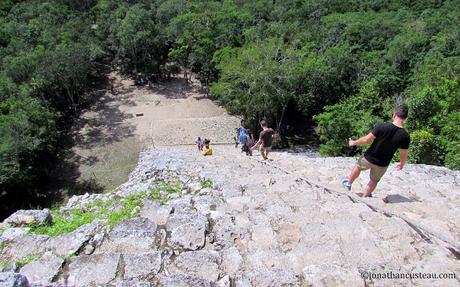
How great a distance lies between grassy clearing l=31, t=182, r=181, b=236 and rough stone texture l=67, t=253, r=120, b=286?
0.94 metres

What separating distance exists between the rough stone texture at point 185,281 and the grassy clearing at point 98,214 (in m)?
1.87

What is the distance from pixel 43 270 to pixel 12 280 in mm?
666

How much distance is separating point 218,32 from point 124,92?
33.7 ft

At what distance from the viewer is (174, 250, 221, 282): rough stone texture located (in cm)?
407

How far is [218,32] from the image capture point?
2955cm

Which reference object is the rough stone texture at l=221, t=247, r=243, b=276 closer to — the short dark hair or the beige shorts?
the beige shorts

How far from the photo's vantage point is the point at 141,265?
4.18 m

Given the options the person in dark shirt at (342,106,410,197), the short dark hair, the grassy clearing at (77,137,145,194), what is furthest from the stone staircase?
the grassy clearing at (77,137,145,194)

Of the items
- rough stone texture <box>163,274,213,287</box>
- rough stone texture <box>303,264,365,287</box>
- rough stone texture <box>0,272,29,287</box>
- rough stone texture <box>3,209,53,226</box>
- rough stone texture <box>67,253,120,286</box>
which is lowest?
rough stone texture <box>3,209,53,226</box>

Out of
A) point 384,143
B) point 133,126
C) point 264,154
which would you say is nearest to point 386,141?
point 384,143

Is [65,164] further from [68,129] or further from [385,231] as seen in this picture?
[385,231]

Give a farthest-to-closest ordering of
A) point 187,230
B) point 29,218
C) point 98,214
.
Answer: point 98,214, point 29,218, point 187,230

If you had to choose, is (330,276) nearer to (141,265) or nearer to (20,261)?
(141,265)

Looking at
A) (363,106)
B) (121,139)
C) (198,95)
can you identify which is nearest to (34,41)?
(121,139)
